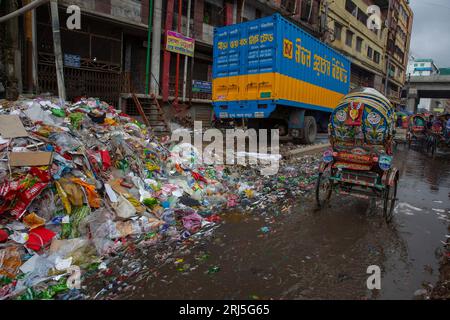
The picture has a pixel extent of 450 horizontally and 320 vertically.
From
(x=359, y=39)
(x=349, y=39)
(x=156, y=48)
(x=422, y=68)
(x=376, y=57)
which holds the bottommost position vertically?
(x=156, y=48)

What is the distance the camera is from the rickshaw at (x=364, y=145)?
4566 mm

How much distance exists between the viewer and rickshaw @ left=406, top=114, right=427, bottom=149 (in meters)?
15.5

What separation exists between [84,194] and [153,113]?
927cm

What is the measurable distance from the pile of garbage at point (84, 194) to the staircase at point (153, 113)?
4.92 metres

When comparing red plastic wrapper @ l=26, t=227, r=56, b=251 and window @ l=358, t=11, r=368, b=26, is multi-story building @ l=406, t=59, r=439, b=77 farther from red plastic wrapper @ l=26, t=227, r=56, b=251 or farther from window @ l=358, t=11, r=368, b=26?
red plastic wrapper @ l=26, t=227, r=56, b=251

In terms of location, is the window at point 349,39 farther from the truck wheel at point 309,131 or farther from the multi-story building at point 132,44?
the truck wheel at point 309,131

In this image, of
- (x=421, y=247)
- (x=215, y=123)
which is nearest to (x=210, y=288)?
(x=421, y=247)

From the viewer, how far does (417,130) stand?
15.8 m

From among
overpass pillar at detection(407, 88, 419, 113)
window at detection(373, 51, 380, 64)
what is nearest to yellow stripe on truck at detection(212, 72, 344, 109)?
window at detection(373, 51, 380, 64)

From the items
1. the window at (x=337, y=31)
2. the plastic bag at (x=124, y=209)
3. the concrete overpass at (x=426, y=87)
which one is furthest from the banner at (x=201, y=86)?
the concrete overpass at (x=426, y=87)

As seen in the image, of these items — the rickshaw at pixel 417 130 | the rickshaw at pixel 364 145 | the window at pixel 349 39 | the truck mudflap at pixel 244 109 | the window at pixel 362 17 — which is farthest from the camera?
the window at pixel 362 17

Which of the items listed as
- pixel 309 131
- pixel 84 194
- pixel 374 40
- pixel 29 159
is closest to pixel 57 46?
pixel 29 159

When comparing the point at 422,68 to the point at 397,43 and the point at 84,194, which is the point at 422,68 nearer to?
the point at 397,43

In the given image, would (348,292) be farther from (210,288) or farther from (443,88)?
(443,88)
